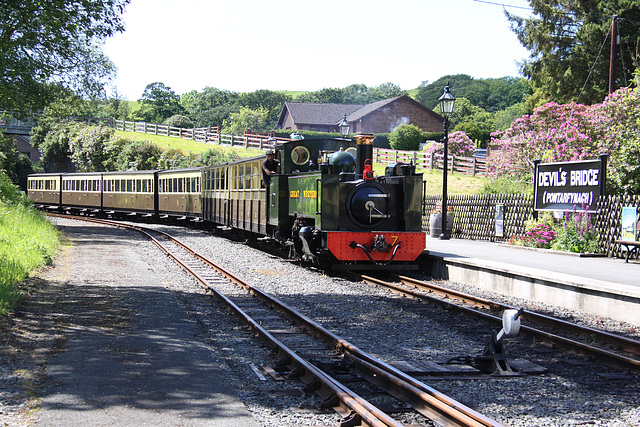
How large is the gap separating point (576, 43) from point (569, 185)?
23.4 m

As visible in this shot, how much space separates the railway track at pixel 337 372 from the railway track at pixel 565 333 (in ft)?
8.18

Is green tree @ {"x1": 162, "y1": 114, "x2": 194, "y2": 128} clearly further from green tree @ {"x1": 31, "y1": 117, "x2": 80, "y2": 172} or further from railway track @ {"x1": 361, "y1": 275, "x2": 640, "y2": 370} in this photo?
railway track @ {"x1": 361, "y1": 275, "x2": 640, "y2": 370}

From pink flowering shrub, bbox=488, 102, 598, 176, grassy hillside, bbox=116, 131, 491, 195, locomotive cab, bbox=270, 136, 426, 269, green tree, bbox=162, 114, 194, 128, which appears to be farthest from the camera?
green tree, bbox=162, 114, 194, 128

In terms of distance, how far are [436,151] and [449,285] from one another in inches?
1211

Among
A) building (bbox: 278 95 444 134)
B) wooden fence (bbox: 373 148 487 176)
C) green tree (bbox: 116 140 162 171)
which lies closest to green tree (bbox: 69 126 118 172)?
green tree (bbox: 116 140 162 171)

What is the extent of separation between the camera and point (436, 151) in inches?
1658

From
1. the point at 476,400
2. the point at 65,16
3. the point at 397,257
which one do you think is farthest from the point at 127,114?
the point at 476,400

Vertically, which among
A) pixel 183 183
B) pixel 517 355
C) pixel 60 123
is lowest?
pixel 517 355

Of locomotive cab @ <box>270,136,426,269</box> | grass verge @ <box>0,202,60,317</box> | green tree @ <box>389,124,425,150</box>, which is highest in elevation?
green tree @ <box>389,124,425,150</box>

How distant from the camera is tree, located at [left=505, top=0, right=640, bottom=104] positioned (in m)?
34.2

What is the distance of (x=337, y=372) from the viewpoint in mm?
5922

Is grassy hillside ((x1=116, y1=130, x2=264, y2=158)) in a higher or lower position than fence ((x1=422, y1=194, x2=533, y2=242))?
higher

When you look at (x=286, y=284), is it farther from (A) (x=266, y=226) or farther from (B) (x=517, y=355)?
(B) (x=517, y=355)

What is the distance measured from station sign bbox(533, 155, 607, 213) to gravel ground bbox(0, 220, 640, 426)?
6.88m
